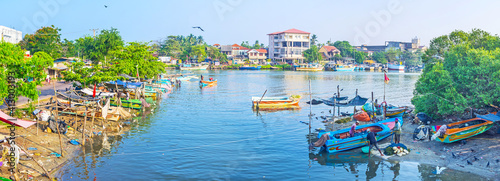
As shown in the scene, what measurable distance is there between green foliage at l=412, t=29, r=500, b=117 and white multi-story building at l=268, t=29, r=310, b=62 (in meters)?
102

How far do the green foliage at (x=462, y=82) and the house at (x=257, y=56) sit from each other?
111713 mm

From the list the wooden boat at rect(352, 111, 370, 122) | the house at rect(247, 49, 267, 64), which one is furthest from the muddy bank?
the house at rect(247, 49, 267, 64)

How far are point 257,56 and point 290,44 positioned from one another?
15.2 meters

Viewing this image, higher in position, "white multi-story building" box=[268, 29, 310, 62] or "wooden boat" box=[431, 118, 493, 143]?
"white multi-story building" box=[268, 29, 310, 62]

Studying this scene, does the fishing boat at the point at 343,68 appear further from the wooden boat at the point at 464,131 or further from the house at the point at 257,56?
the wooden boat at the point at 464,131

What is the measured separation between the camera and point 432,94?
25297mm

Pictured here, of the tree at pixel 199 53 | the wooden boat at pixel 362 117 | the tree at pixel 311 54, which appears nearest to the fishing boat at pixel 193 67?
the tree at pixel 199 53

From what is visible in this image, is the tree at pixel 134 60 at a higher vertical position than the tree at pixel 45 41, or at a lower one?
lower

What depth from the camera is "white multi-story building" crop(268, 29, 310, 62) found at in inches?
5059

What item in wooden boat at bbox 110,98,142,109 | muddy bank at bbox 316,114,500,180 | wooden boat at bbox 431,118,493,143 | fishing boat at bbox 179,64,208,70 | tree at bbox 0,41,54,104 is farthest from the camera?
fishing boat at bbox 179,64,208,70

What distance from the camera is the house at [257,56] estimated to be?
13838 centimetres

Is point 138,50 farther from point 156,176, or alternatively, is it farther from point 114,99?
point 156,176

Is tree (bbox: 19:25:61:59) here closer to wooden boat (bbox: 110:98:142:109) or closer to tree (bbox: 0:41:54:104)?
wooden boat (bbox: 110:98:142:109)

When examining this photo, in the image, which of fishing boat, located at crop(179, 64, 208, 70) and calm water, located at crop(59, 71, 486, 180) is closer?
calm water, located at crop(59, 71, 486, 180)
